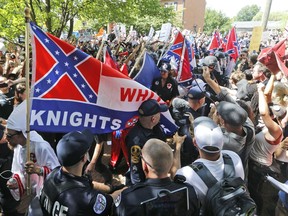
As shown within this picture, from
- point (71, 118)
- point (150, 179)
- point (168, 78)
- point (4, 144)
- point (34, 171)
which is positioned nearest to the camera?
point (150, 179)

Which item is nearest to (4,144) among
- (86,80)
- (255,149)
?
(86,80)

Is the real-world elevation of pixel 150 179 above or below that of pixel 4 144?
above

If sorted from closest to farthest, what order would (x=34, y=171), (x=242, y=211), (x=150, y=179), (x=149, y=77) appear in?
(x=242, y=211), (x=150, y=179), (x=34, y=171), (x=149, y=77)

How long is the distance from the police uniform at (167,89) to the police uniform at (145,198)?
417cm

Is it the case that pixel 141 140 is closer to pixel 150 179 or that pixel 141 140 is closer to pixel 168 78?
pixel 150 179

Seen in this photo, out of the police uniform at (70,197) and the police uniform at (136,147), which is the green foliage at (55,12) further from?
the police uniform at (70,197)

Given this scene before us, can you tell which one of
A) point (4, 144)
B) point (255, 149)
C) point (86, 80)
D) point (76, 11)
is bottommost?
point (4, 144)

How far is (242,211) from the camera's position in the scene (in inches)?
70.8

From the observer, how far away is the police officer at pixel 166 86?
607 cm

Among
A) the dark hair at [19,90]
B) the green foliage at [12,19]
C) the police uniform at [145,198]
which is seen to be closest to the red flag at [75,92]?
the police uniform at [145,198]

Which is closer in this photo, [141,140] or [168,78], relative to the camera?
[141,140]

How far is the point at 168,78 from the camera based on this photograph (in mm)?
6188

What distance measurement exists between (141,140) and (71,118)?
761 mm

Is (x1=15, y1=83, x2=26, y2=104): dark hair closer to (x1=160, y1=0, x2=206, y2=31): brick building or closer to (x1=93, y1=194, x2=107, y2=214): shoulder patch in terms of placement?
(x1=93, y1=194, x2=107, y2=214): shoulder patch
